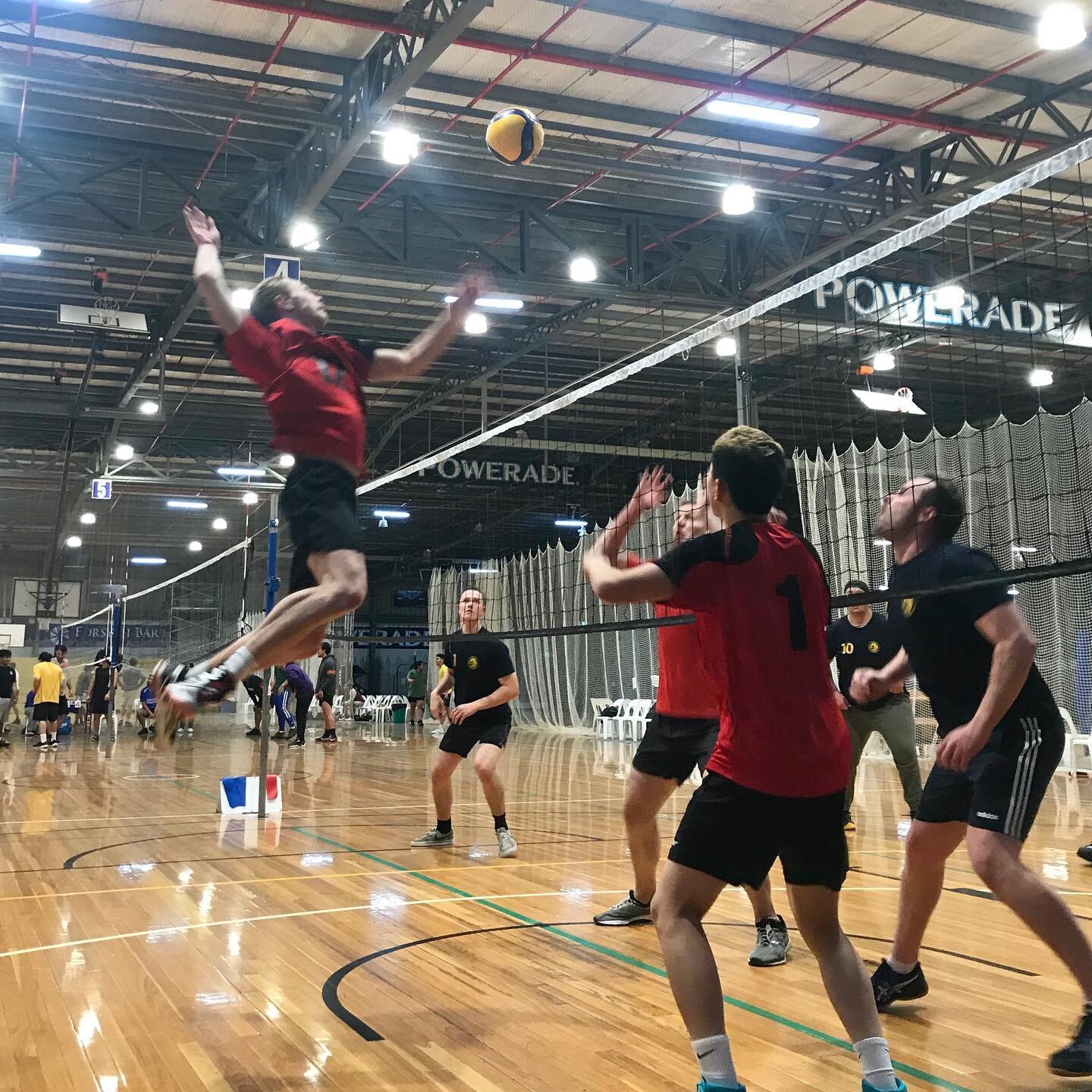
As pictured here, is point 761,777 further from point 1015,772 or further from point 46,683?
point 46,683

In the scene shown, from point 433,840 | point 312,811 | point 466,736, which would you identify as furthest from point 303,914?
point 312,811

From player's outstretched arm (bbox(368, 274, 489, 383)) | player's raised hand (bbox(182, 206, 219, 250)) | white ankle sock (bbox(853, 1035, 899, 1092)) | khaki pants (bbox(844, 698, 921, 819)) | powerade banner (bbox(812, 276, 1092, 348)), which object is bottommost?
white ankle sock (bbox(853, 1035, 899, 1092))

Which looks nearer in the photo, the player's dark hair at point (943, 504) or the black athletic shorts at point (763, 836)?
the black athletic shorts at point (763, 836)

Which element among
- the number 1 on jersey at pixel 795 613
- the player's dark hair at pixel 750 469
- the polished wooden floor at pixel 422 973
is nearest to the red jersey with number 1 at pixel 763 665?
the number 1 on jersey at pixel 795 613

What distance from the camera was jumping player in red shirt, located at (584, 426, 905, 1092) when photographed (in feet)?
8.38

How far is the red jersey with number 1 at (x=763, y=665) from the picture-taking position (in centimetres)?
256

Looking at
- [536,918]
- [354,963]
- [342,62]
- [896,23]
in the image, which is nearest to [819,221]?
[896,23]

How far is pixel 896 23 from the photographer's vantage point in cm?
988

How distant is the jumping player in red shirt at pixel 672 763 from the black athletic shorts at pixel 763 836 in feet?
6.06

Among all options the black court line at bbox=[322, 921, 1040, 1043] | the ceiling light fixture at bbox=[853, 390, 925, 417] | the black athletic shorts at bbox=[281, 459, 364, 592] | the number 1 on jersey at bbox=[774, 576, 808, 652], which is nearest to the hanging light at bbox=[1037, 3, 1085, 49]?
the ceiling light fixture at bbox=[853, 390, 925, 417]

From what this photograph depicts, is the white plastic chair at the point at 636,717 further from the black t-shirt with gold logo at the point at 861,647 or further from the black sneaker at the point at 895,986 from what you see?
the black sneaker at the point at 895,986

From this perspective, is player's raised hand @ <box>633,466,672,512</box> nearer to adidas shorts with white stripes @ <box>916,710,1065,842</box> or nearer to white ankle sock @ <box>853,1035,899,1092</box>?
adidas shorts with white stripes @ <box>916,710,1065,842</box>

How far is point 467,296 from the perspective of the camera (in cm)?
424

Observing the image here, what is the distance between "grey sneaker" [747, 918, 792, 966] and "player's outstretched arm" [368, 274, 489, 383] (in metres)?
2.53
